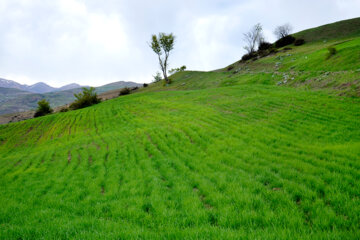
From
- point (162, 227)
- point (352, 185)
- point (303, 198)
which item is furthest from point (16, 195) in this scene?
point (352, 185)

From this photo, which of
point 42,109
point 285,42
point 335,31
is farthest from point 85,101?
point 335,31

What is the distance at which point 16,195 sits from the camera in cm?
782

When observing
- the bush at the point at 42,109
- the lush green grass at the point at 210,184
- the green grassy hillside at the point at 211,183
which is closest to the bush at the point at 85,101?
the bush at the point at 42,109

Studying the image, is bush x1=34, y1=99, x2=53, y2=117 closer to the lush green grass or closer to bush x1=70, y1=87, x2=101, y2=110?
bush x1=70, y1=87, x2=101, y2=110

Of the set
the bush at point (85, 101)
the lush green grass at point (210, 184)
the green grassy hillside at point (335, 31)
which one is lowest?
the lush green grass at point (210, 184)

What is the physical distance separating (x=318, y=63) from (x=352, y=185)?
104 ft

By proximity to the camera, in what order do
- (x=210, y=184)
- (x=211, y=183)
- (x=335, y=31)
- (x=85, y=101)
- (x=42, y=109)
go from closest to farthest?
(x=210, y=184), (x=211, y=183), (x=85, y=101), (x=42, y=109), (x=335, y=31)

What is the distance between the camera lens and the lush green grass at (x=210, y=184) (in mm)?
3967

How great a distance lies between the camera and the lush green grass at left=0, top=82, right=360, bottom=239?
13.0ft

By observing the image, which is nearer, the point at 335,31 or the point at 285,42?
the point at 335,31

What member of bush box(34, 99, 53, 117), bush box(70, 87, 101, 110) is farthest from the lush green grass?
bush box(34, 99, 53, 117)

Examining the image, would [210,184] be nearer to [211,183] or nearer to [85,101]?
[211,183]

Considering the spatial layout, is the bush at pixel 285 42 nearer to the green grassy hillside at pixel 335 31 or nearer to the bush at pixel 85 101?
the green grassy hillside at pixel 335 31

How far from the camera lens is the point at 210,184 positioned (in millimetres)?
6195
